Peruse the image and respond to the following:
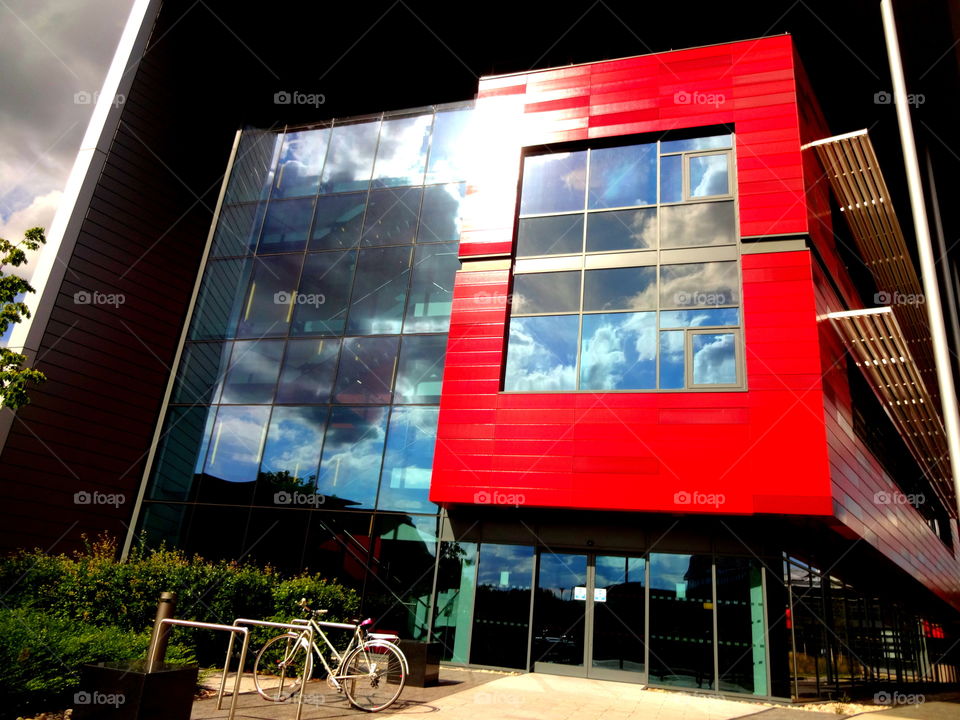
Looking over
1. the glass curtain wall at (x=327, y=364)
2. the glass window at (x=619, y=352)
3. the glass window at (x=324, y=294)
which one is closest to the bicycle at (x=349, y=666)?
the glass curtain wall at (x=327, y=364)

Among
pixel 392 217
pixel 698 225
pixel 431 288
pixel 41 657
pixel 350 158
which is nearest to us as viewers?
pixel 41 657

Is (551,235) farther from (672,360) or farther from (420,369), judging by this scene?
(420,369)

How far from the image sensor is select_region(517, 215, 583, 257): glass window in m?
15.2

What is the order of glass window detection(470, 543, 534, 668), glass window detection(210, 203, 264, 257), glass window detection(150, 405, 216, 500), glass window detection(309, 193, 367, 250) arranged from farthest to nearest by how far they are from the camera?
glass window detection(210, 203, 264, 257), glass window detection(309, 193, 367, 250), glass window detection(150, 405, 216, 500), glass window detection(470, 543, 534, 668)

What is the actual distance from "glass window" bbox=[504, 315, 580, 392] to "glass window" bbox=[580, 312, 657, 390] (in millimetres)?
302

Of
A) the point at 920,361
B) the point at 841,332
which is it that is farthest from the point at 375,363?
the point at 920,361

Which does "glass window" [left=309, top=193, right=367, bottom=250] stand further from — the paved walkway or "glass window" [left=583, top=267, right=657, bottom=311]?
the paved walkway

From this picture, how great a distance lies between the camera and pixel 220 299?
61.9 ft

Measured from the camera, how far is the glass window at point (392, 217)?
17547mm

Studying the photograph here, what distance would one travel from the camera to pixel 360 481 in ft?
50.4

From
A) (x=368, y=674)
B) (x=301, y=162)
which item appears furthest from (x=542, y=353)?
(x=301, y=162)

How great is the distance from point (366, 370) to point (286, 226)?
5.78 meters

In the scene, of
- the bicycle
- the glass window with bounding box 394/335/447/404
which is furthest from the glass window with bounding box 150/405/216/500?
the bicycle

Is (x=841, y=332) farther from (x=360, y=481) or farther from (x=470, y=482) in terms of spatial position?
(x=360, y=481)
